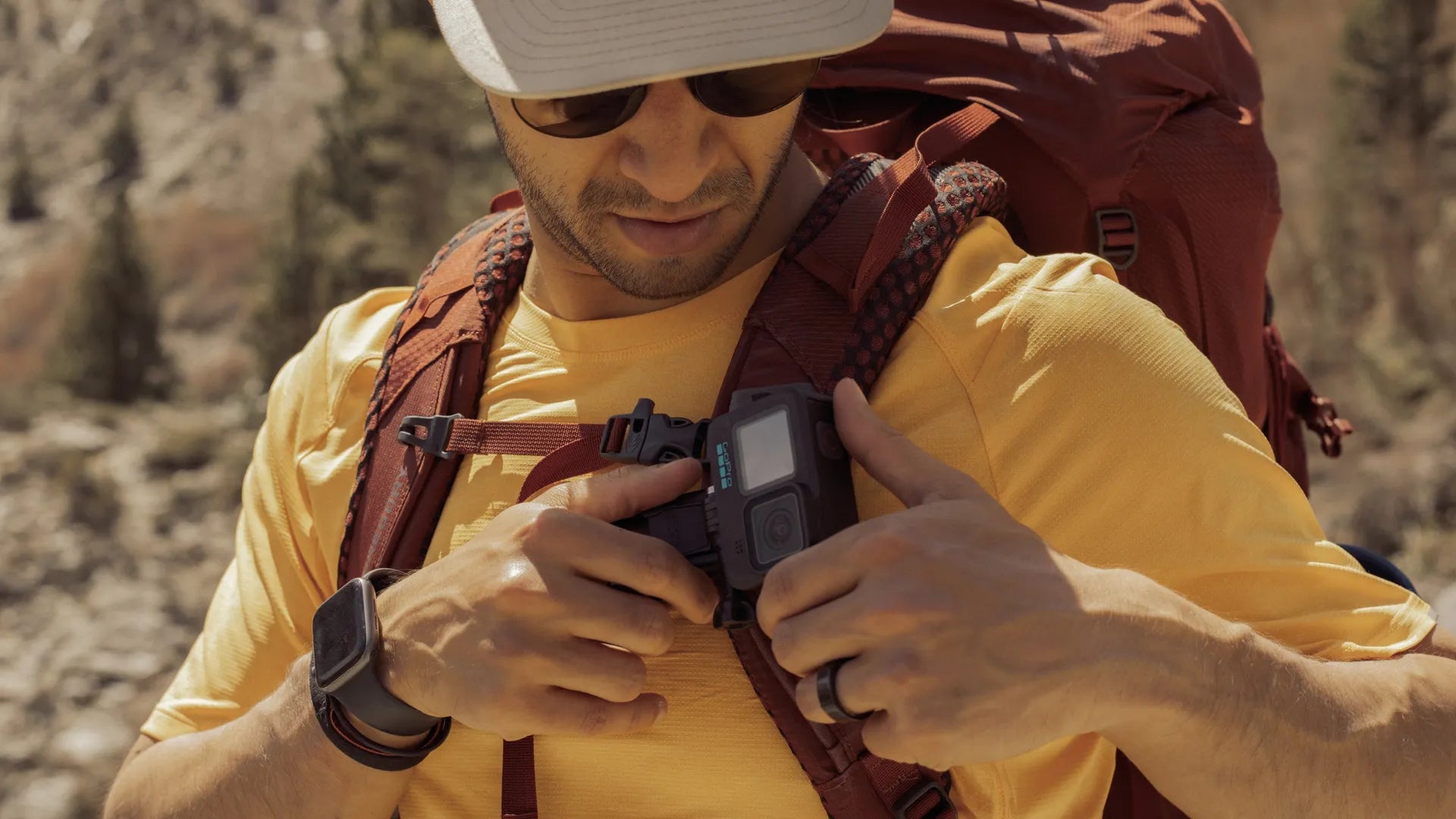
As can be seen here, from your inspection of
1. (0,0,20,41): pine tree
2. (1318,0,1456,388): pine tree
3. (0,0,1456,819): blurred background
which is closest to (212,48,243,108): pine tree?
(0,0,1456,819): blurred background

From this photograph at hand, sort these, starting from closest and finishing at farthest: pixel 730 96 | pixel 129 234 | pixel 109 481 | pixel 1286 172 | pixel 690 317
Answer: pixel 730 96
pixel 690 317
pixel 109 481
pixel 1286 172
pixel 129 234

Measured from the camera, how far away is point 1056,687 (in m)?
1.26

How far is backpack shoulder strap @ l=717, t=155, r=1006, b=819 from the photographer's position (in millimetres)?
1495

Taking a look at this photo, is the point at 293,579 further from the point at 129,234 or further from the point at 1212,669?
the point at 129,234

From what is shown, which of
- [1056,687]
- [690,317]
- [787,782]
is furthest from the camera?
[690,317]

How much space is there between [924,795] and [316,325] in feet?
61.5

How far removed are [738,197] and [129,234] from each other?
22.7m

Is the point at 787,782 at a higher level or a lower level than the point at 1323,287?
higher

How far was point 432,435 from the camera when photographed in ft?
5.98

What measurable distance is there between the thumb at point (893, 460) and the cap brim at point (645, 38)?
18.7 inches

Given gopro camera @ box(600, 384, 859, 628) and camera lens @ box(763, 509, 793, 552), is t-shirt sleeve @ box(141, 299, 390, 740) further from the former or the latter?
camera lens @ box(763, 509, 793, 552)

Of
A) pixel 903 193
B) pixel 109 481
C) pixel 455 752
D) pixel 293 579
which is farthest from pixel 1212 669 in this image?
pixel 109 481

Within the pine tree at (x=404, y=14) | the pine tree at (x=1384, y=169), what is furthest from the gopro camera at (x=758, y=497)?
the pine tree at (x=404, y=14)

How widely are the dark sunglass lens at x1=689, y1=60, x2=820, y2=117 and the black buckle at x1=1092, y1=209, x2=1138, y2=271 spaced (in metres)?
0.50
